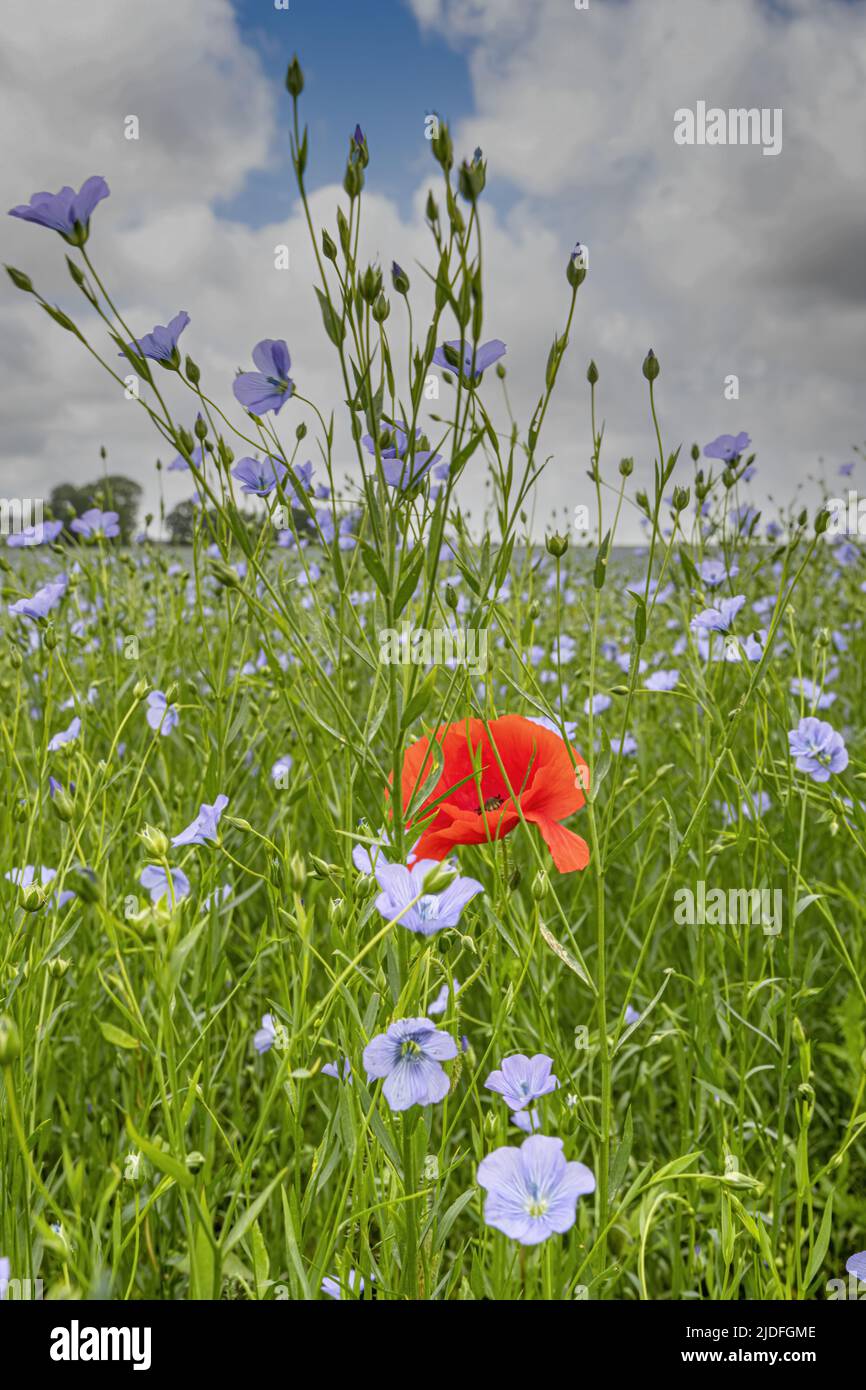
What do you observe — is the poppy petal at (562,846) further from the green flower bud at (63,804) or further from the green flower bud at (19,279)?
the green flower bud at (19,279)

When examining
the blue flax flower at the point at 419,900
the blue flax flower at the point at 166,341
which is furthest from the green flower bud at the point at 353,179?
the blue flax flower at the point at 419,900

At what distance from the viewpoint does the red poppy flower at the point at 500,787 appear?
0.85 m

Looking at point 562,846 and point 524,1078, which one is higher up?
point 562,846

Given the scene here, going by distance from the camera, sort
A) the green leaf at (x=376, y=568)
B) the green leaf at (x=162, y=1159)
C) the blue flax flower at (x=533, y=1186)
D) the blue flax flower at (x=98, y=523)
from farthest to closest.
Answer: the blue flax flower at (x=98, y=523)
the green leaf at (x=376, y=568)
the blue flax flower at (x=533, y=1186)
the green leaf at (x=162, y=1159)

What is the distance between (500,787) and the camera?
996 mm

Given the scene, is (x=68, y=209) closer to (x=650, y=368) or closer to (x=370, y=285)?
(x=370, y=285)

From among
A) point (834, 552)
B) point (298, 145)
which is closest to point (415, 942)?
point (298, 145)

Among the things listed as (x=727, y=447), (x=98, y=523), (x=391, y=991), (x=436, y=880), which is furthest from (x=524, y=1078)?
(x=98, y=523)

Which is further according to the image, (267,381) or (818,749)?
(818,749)

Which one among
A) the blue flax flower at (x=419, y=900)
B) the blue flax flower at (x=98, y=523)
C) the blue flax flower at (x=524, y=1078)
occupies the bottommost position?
the blue flax flower at (x=524, y=1078)

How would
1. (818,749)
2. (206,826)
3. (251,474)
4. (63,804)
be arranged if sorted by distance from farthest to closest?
(818,749)
(251,474)
(206,826)
(63,804)

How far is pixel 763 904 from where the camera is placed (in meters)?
1.14

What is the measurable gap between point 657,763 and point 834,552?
218cm

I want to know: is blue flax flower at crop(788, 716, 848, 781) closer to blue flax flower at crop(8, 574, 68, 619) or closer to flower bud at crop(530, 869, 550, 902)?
flower bud at crop(530, 869, 550, 902)
